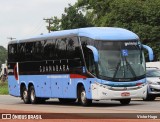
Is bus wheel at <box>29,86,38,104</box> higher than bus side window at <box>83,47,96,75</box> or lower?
lower

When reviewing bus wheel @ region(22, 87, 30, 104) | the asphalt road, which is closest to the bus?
the asphalt road

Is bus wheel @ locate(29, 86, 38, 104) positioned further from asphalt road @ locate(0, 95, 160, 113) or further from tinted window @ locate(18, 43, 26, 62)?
asphalt road @ locate(0, 95, 160, 113)

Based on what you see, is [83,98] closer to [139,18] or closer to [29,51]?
[29,51]

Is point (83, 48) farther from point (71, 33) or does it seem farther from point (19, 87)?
point (19, 87)

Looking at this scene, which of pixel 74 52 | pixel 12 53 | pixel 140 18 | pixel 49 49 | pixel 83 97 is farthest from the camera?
pixel 140 18

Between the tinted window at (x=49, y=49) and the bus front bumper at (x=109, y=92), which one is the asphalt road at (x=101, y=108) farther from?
the tinted window at (x=49, y=49)

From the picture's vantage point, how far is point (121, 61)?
84.6ft

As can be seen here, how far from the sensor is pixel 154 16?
58.1m

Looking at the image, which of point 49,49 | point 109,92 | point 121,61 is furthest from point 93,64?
point 49,49

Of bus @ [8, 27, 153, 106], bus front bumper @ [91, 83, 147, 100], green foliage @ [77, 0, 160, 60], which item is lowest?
bus front bumper @ [91, 83, 147, 100]

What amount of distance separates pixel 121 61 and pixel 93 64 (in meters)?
1.16

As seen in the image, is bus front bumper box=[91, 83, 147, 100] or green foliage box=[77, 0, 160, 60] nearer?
bus front bumper box=[91, 83, 147, 100]

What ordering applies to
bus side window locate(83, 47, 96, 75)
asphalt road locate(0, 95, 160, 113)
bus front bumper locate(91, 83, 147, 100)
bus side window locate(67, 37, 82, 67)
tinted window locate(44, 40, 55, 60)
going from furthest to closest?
tinted window locate(44, 40, 55, 60)
bus side window locate(67, 37, 82, 67)
bus side window locate(83, 47, 96, 75)
bus front bumper locate(91, 83, 147, 100)
asphalt road locate(0, 95, 160, 113)

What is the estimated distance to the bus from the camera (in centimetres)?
2564
